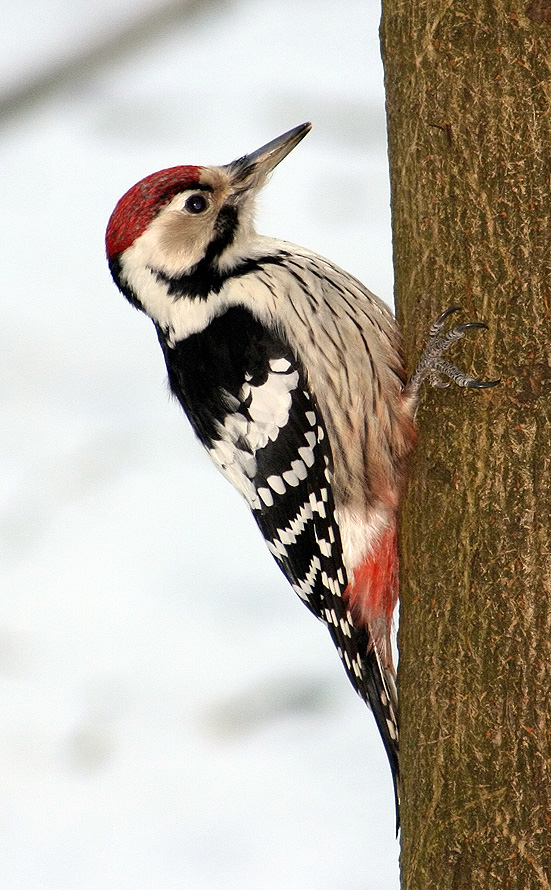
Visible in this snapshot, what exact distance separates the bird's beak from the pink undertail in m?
1.32

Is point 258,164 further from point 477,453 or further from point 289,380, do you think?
point 477,453

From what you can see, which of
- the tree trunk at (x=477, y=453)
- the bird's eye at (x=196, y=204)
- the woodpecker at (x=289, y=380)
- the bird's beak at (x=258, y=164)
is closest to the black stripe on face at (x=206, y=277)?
the woodpecker at (x=289, y=380)

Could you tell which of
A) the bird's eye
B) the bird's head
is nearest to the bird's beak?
the bird's head

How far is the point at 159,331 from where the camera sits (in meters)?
3.31

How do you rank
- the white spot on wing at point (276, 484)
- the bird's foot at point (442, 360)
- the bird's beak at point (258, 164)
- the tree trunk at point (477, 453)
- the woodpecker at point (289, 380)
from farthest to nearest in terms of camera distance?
the bird's beak at point (258, 164) → the white spot on wing at point (276, 484) → the woodpecker at point (289, 380) → the bird's foot at point (442, 360) → the tree trunk at point (477, 453)

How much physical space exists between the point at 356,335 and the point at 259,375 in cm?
32

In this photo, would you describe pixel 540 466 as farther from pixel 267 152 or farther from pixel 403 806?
pixel 267 152

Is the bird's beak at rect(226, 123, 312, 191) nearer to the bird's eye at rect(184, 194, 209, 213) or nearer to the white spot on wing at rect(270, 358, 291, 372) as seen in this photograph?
the bird's eye at rect(184, 194, 209, 213)

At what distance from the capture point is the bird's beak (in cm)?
332

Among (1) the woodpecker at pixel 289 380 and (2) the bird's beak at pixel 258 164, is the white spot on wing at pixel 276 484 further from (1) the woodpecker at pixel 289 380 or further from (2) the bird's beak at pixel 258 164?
(2) the bird's beak at pixel 258 164

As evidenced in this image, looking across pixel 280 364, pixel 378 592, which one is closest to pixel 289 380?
pixel 280 364

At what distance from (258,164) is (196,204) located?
269mm

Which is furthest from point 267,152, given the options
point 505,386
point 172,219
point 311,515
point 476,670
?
point 476,670

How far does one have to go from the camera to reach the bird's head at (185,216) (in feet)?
10.5
